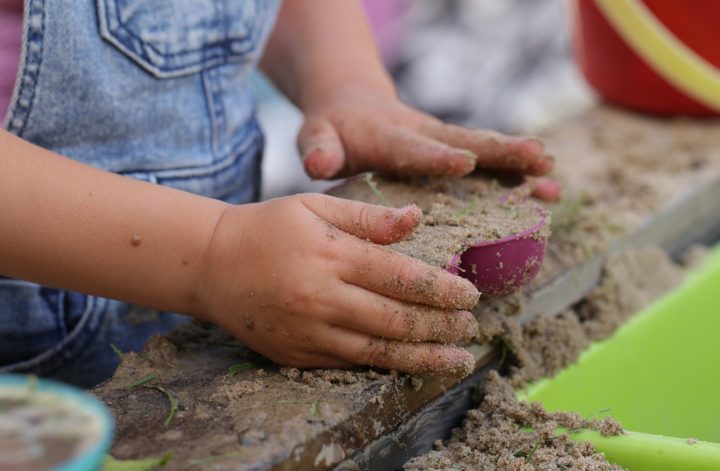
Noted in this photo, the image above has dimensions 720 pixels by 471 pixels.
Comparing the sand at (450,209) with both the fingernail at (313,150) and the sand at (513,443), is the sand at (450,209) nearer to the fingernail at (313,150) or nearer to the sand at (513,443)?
the fingernail at (313,150)

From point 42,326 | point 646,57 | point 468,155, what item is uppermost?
point 646,57

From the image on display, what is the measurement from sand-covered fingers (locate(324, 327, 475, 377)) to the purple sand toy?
0.09 metres

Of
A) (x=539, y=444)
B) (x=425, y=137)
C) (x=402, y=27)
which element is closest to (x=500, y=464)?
(x=539, y=444)

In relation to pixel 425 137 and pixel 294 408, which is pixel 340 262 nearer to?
pixel 294 408

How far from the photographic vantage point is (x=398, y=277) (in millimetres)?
851

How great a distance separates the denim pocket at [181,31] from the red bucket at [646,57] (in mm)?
840

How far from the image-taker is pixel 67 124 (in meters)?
1.06

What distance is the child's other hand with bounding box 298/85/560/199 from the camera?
113 centimetres

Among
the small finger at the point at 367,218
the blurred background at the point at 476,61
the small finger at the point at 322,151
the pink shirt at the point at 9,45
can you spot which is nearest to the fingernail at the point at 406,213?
the small finger at the point at 367,218

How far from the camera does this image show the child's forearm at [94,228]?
87cm

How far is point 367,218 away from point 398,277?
6cm

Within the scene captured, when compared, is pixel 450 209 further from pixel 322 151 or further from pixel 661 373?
pixel 661 373

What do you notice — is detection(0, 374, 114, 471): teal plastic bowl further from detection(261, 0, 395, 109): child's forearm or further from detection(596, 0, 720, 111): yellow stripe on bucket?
detection(596, 0, 720, 111): yellow stripe on bucket

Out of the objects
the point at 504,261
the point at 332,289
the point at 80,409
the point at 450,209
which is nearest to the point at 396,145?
the point at 450,209
